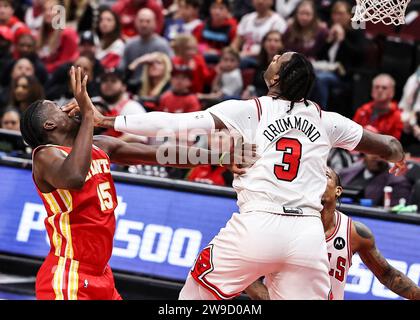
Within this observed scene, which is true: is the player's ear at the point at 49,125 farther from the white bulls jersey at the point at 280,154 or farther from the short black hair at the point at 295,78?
the short black hair at the point at 295,78

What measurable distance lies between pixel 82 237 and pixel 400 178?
14.0 feet

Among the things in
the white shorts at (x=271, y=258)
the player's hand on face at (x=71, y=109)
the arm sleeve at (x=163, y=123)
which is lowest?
the white shorts at (x=271, y=258)

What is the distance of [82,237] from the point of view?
5.67 metres

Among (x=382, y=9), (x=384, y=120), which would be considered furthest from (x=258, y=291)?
(x=384, y=120)

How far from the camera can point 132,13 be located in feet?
45.6

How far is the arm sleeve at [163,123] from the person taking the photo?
18.7 ft

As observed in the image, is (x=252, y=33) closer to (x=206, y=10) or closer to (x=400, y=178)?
(x=206, y=10)

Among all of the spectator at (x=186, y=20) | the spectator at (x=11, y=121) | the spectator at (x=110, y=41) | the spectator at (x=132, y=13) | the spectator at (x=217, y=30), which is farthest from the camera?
the spectator at (x=132, y=13)

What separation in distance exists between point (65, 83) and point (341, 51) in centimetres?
330

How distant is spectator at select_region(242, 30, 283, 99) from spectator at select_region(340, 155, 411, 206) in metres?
2.26

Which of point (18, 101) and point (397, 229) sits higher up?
point (18, 101)

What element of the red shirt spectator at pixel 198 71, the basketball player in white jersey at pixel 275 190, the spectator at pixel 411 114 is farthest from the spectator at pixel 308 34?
the basketball player in white jersey at pixel 275 190

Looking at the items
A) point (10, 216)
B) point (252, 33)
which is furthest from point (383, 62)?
point (10, 216)

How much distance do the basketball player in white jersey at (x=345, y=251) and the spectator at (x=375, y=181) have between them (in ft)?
7.88
